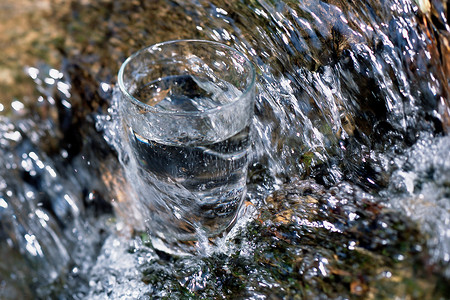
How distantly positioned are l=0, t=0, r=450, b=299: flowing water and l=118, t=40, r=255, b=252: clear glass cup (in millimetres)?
127

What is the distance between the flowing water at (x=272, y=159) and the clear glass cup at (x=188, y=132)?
0.13 metres

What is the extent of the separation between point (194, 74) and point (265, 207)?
1.76 feet

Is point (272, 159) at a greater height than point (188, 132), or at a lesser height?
lesser

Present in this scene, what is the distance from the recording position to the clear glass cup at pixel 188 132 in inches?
55.4

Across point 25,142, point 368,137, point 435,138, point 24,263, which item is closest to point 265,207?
point 368,137

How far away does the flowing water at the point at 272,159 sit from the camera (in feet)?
4.40

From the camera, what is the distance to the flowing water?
134 centimetres

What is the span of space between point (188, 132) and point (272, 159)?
54 cm

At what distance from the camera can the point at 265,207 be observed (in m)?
1.71

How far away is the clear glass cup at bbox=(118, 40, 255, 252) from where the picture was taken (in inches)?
55.4

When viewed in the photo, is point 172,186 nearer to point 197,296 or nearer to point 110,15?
point 197,296

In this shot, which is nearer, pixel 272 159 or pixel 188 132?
pixel 188 132

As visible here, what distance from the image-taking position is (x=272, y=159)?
183 centimetres

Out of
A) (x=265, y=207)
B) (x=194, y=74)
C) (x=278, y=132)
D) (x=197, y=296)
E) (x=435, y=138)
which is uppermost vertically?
(x=435, y=138)
